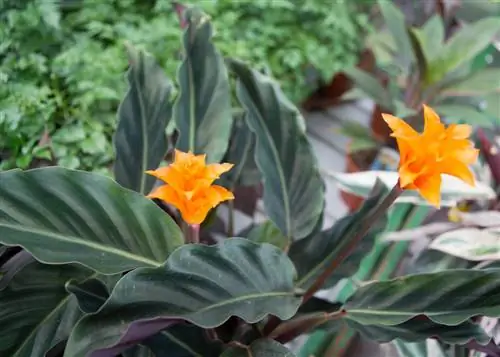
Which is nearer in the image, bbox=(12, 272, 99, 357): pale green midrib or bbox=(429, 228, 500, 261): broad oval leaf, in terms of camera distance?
bbox=(12, 272, 99, 357): pale green midrib

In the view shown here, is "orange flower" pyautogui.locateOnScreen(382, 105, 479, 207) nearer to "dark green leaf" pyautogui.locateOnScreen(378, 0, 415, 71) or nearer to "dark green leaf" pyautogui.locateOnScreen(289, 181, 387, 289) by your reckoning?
"dark green leaf" pyautogui.locateOnScreen(289, 181, 387, 289)

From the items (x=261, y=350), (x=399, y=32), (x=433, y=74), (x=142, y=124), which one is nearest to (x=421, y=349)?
(x=261, y=350)

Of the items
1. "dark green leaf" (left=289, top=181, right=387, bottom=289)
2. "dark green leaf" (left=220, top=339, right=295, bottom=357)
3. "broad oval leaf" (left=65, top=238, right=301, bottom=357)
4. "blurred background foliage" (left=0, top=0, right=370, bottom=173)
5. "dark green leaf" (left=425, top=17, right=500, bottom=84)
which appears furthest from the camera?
"dark green leaf" (left=425, top=17, right=500, bottom=84)

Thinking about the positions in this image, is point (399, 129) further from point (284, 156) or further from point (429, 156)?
point (284, 156)

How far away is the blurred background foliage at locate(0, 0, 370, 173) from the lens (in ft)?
2.54

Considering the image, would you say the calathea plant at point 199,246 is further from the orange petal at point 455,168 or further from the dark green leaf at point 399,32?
the dark green leaf at point 399,32

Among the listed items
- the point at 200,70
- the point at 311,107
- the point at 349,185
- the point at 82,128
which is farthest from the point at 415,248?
the point at 311,107

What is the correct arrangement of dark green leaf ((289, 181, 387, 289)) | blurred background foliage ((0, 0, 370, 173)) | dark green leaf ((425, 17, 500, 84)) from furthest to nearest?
dark green leaf ((425, 17, 500, 84)) < blurred background foliage ((0, 0, 370, 173)) < dark green leaf ((289, 181, 387, 289))

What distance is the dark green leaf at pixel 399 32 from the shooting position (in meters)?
1.13

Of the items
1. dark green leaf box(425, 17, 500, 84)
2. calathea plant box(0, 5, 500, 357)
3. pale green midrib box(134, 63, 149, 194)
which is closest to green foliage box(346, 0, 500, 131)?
dark green leaf box(425, 17, 500, 84)

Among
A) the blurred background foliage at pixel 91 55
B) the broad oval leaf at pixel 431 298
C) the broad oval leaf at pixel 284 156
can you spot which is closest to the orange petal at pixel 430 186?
the broad oval leaf at pixel 431 298

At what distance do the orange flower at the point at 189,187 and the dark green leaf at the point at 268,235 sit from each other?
27 cm

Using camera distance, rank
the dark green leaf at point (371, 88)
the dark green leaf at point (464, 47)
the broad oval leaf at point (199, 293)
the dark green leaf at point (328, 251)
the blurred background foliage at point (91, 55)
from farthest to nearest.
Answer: the dark green leaf at point (371, 88) < the dark green leaf at point (464, 47) < the blurred background foliage at point (91, 55) < the dark green leaf at point (328, 251) < the broad oval leaf at point (199, 293)

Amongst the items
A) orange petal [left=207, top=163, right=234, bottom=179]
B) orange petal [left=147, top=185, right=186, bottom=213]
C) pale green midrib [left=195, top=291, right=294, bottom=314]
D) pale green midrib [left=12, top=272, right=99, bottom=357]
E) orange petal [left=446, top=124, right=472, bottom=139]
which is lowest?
pale green midrib [left=12, top=272, right=99, bottom=357]
